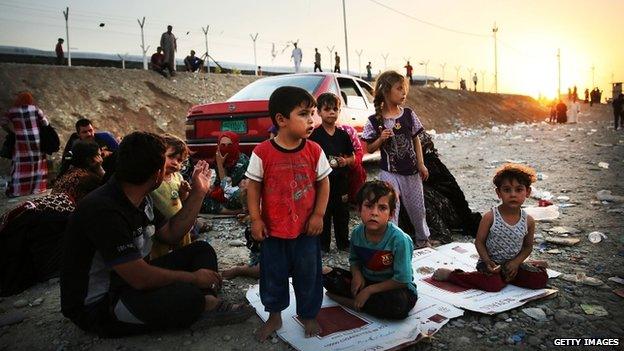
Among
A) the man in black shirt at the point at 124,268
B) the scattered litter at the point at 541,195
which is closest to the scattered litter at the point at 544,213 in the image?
the scattered litter at the point at 541,195

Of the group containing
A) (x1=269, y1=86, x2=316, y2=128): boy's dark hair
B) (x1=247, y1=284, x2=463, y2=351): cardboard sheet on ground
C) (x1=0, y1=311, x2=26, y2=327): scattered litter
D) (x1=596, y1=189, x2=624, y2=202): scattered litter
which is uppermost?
(x1=269, y1=86, x2=316, y2=128): boy's dark hair

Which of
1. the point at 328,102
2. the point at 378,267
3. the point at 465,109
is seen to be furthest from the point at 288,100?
the point at 465,109

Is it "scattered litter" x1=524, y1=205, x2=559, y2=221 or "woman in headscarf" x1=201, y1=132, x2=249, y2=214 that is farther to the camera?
"woman in headscarf" x1=201, y1=132, x2=249, y2=214

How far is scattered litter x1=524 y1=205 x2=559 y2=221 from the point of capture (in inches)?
157

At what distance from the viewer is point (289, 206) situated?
6.48ft

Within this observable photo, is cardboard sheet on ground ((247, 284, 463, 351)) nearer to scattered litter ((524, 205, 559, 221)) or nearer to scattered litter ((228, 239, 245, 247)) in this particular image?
scattered litter ((228, 239, 245, 247))

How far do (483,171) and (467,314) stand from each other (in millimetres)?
5424

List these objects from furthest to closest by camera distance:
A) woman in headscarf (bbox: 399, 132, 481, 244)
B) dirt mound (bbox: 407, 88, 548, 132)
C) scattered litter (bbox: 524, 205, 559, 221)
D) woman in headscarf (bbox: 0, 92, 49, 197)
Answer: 1. dirt mound (bbox: 407, 88, 548, 132)
2. woman in headscarf (bbox: 0, 92, 49, 197)
3. scattered litter (bbox: 524, 205, 559, 221)
4. woman in headscarf (bbox: 399, 132, 481, 244)

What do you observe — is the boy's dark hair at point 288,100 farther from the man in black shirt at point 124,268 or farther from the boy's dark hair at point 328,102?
the boy's dark hair at point 328,102

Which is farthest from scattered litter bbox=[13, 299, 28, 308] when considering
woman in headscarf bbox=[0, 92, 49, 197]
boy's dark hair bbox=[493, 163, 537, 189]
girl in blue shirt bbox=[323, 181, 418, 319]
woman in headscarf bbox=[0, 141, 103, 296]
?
woman in headscarf bbox=[0, 92, 49, 197]

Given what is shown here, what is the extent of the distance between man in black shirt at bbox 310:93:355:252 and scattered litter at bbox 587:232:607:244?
83.0 inches

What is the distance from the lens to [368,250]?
7.50 feet

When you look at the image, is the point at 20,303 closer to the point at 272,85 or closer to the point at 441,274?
the point at 441,274

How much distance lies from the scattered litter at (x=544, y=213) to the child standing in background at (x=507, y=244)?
1.70 meters
